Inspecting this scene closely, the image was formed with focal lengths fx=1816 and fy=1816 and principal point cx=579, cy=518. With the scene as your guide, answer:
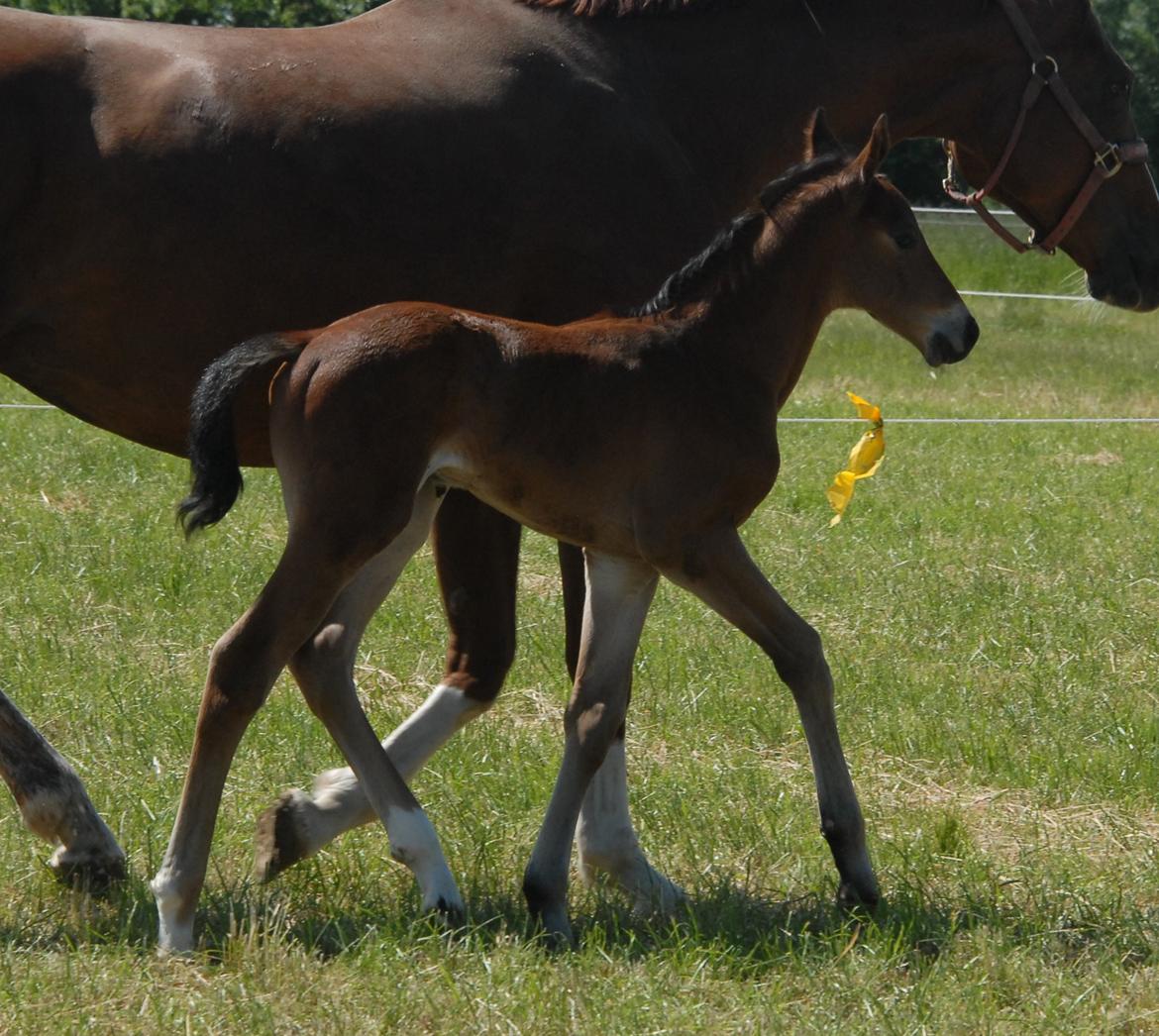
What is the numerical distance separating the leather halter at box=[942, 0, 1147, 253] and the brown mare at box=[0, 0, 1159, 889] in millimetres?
501

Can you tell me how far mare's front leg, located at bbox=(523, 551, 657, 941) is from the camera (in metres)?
3.67

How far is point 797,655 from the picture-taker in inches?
142

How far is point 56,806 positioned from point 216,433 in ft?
3.24

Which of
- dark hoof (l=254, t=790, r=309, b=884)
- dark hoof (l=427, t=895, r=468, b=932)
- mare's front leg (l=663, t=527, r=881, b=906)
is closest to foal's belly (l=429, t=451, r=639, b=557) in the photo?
mare's front leg (l=663, t=527, r=881, b=906)

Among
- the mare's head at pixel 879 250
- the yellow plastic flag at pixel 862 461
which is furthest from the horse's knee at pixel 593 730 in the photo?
the mare's head at pixel 879 250

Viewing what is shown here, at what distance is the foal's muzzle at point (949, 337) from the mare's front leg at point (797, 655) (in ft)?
1.98

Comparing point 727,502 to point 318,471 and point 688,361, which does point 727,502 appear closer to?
point 688,361

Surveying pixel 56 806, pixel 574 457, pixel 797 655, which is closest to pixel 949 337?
pixel 797 655

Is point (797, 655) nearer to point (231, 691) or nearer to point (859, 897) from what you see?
point (859, 897)

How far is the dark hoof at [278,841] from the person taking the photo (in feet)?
13.1

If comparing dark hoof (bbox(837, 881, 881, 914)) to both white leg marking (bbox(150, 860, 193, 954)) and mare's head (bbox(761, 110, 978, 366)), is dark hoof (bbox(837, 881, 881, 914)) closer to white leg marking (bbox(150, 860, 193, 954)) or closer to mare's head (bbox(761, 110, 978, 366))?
mare's head (bbox(761, 110, 978, 366))

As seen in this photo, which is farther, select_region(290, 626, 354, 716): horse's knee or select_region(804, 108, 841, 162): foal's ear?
select_region(804, 108, 841, 162): foal's ear

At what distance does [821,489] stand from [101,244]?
5405 millimetres

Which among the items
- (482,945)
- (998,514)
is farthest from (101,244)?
(998,514)
